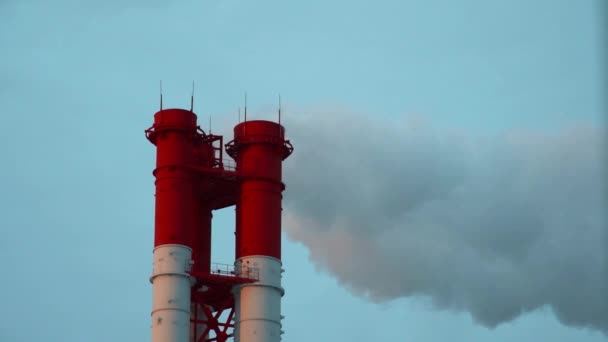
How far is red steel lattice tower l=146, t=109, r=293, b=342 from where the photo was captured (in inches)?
5527

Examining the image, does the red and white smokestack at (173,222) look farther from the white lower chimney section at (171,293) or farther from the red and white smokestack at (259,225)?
the red and white smokestack at (259,225)

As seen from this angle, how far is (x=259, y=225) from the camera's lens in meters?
143

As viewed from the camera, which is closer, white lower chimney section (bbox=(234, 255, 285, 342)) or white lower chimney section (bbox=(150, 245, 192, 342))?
white lower chimney section (bbox=(150, 245, 192, 342))

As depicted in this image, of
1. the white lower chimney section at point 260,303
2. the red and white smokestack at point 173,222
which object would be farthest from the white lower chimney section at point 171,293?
the white lower chimney section at point 260,303

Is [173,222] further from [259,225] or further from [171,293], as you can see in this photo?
[259,225]

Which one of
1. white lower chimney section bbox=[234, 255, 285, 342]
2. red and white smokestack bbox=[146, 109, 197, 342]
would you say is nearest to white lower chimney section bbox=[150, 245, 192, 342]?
red and white smokestack bbox=[146, 109, 197, 342]

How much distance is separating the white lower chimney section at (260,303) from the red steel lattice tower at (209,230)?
0.07 m

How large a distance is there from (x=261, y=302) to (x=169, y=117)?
15.1m

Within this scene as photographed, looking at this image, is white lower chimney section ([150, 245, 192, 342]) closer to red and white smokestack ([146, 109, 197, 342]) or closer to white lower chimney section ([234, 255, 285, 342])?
red and white smokestack ([146, 109, 197, 342])

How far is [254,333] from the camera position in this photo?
140 m

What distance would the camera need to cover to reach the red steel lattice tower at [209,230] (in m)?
140

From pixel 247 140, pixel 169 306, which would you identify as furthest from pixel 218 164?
pixel 169 306

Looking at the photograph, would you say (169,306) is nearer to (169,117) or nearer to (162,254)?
(162,254)

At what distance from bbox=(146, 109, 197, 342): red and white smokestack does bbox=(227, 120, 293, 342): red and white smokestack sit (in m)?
3.63
